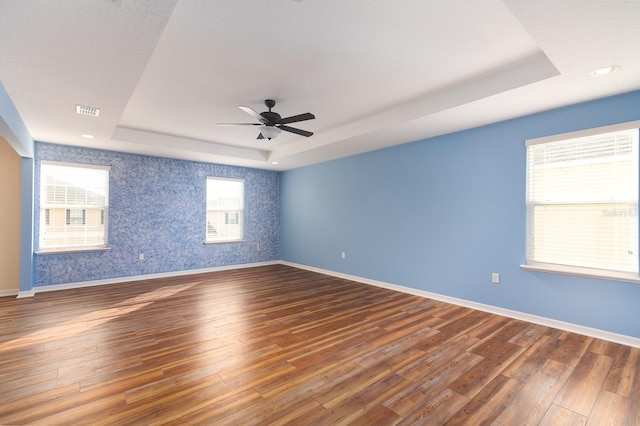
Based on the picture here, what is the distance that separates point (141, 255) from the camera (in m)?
5.62

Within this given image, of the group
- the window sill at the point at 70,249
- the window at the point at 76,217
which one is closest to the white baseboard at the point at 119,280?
the window sill at the point at 70,249

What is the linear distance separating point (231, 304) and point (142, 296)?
1537 mm

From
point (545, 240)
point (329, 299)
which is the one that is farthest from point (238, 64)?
point (545, 240)

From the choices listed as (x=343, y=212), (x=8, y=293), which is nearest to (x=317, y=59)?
(x=343, y=212)

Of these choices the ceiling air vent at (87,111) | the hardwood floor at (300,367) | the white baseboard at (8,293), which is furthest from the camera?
the white baseboard at (8,293)

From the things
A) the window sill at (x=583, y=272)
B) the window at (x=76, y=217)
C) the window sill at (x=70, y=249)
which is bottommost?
the window sill at (x=70, y=249)

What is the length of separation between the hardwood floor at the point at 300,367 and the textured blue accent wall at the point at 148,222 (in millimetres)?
1121

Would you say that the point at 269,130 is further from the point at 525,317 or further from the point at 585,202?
the point at 525,317

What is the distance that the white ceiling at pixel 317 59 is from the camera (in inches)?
72.8

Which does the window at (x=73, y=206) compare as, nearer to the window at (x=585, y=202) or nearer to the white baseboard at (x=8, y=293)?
the white baseboard at (x=8, y=293)

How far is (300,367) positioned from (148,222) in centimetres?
472

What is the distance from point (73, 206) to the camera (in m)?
5.05

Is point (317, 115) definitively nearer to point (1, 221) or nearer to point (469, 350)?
point (469, 350)

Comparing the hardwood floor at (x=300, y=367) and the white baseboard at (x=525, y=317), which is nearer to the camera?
the hardwood floor at (x=300, y=367)
